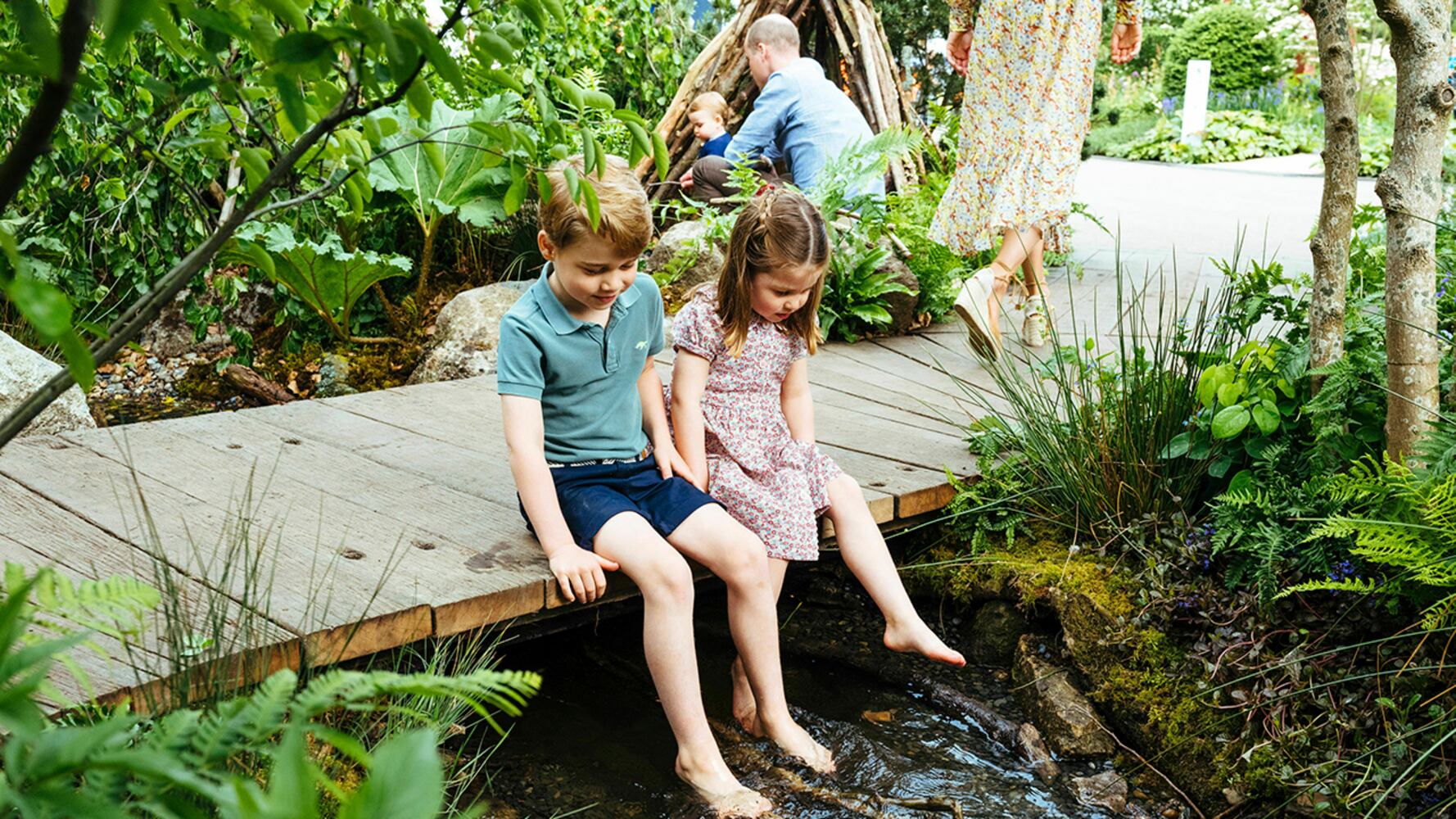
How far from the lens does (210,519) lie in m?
2.97

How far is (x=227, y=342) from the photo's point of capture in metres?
5.38

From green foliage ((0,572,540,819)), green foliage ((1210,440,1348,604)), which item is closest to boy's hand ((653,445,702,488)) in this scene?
green foliage ((1210,440,1348,604))

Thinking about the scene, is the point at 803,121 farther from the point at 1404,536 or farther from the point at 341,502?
the point at 1404,536

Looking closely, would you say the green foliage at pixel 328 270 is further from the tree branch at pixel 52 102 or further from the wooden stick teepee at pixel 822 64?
the tree branch at pixel 52 102

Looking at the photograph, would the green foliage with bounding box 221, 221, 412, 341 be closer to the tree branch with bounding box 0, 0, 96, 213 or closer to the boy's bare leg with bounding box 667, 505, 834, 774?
the boy's bare leg with bounding box 667, 505, 834, 774

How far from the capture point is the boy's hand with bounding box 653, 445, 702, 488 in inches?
118

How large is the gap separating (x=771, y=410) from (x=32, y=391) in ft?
7.74

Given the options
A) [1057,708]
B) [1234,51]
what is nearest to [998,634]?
[1057,708]

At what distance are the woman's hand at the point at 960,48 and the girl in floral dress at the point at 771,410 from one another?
2.92 m

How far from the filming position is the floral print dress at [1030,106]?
4930mm

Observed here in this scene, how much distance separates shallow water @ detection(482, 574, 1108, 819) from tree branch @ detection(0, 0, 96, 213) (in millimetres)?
1743

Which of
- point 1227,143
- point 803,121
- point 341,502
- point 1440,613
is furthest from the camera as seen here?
point 1227,143

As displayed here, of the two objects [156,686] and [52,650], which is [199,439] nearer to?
[156,686]

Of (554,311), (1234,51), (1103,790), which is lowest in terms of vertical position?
(1103,790)
